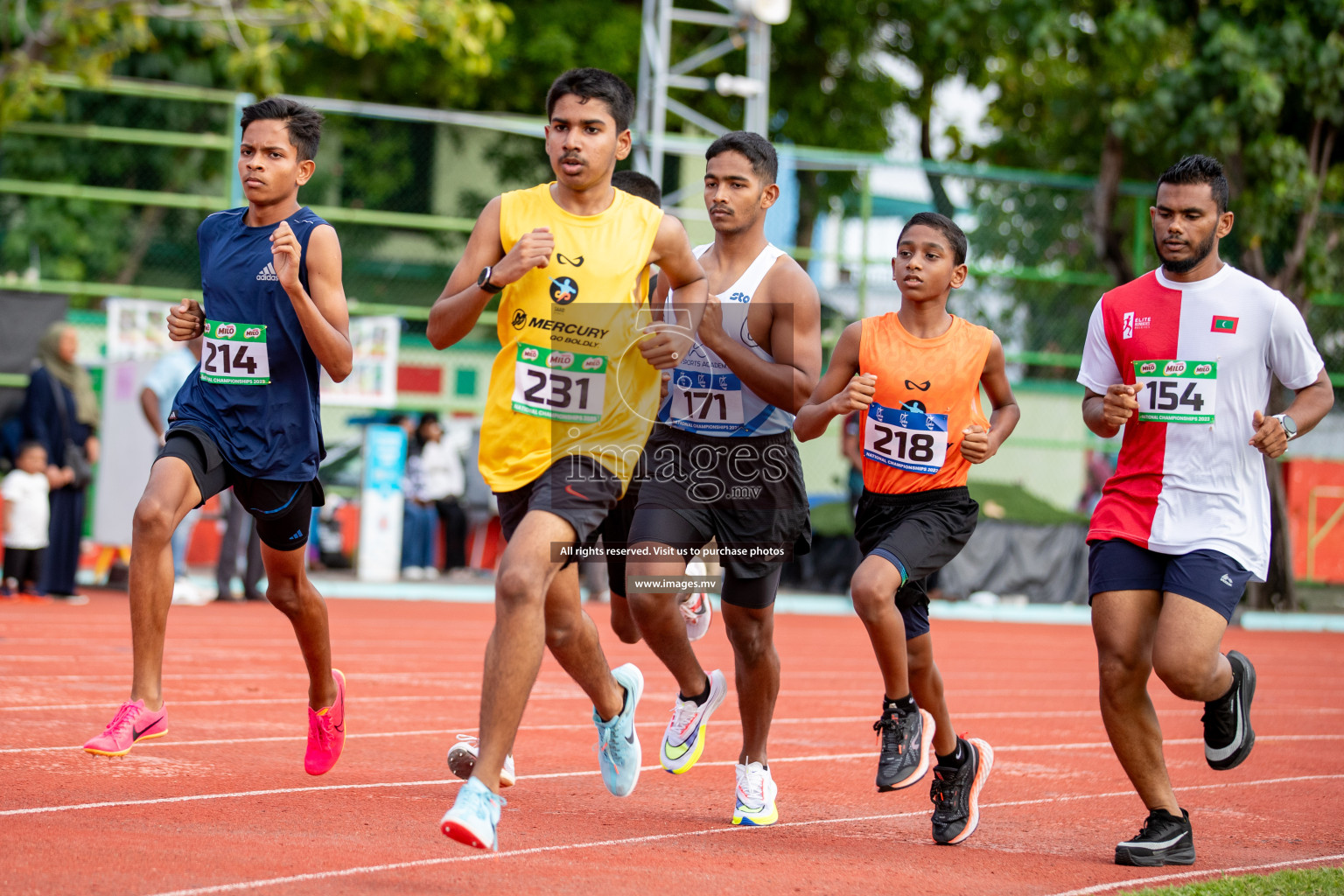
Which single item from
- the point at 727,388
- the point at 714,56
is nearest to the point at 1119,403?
the point at 727,388

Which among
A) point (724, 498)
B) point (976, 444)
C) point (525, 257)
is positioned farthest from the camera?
point (724, 498)

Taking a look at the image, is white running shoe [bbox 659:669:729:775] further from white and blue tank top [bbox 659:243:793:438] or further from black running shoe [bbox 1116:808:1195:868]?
black running shoe [bbox 1116:808:1195:868]

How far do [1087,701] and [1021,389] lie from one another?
30.5 feet

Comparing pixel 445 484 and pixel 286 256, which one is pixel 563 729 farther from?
pixel 445 484

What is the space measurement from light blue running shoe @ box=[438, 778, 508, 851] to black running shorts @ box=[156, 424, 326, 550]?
1.55m

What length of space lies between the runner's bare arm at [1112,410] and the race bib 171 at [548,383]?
5.68ft

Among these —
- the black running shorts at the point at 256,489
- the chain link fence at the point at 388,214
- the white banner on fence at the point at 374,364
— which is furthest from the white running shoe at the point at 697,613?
the white banner on fence at the point at 374,364

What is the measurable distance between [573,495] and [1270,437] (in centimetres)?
228

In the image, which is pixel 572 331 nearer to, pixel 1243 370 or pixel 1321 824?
pixel 1243 370

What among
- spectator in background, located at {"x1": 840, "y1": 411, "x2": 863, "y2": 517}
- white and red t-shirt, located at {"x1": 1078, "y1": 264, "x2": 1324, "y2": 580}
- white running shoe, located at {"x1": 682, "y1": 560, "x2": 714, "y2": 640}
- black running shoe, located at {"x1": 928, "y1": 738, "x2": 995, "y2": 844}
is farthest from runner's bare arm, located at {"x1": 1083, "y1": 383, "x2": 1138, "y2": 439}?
spectator in background, located at {"x1": 840, "y1": 411, "x2": 863, "y2": 517}

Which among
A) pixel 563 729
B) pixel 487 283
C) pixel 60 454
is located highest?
pixel 487 283

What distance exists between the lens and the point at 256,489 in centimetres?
512

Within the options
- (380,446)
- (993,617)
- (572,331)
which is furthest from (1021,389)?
(572,331)

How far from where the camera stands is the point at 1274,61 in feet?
50.2
